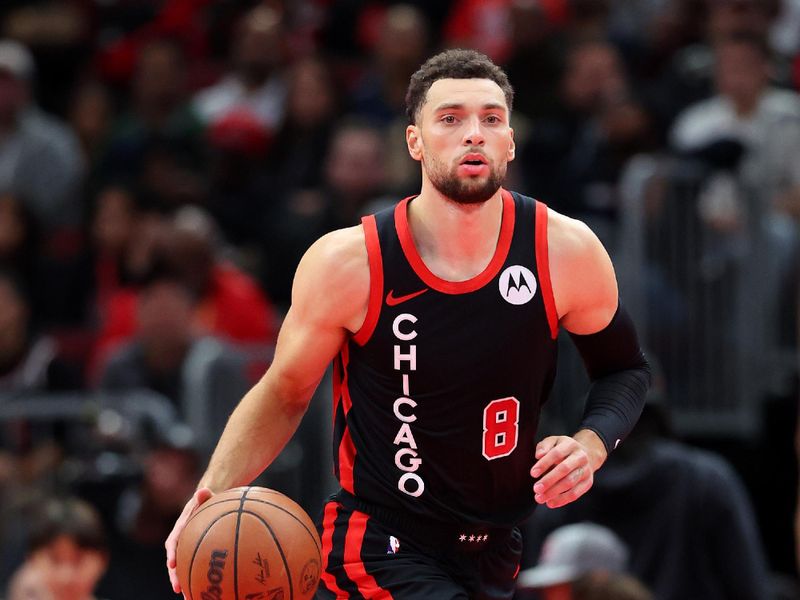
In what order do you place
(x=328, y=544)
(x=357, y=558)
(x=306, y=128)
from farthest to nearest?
1. (x=306, y=128)
2. (x=328, y=544)
3. (x=357, y=558)

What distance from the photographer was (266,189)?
461 inches

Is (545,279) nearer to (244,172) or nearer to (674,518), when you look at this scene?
(674,518)

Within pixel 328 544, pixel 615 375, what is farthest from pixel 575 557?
pixel 328 544

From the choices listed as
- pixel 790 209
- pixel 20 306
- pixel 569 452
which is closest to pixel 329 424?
pixel 20 306

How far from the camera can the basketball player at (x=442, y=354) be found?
15.9 ft

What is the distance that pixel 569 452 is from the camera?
457 centimetres

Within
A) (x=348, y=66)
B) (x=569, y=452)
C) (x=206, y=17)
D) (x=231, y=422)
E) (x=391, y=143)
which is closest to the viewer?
(x=569, y=452)

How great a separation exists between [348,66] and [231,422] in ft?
27.8

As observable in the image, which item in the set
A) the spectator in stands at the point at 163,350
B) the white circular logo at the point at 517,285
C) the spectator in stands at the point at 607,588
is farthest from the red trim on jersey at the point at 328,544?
the spectator in stands at the point at 163,350

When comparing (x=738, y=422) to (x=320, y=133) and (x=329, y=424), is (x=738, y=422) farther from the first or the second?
(x=320, y=133)

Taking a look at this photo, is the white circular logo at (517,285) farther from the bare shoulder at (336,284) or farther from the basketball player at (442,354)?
the bare shoulder at (336,284)

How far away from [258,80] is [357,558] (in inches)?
316

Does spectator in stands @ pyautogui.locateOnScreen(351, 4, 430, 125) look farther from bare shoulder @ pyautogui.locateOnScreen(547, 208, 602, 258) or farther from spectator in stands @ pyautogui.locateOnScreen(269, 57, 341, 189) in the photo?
bare shoulder @ pyautogui.locateOnScreen(547, 208, 602, 258)

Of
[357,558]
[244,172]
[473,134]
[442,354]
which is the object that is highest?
[244,172]
